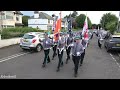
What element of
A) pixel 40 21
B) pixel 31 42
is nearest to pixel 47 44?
pixel 31 42

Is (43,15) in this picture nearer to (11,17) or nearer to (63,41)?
(11,17)

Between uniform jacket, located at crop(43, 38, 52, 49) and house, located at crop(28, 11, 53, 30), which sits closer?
uniform jacket, located at crop(43, 38, 52, 49)

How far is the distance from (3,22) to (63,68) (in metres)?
29.5

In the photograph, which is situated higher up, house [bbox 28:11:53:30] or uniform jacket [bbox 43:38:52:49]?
house [bbox 28:11:53:30]

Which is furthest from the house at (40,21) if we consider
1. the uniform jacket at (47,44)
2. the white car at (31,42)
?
the uniform jacket at (47,44)

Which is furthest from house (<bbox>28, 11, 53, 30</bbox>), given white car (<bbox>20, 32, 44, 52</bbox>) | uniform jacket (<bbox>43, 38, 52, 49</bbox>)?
uniform jacket (<bbox>43, 38, 52, 49</bbox>)

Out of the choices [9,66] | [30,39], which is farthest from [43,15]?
[9,66]

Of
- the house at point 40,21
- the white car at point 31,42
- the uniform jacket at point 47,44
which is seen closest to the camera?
the uniform jacket at point 47,44

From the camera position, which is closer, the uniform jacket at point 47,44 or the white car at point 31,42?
the uniform jacket at point 47,44

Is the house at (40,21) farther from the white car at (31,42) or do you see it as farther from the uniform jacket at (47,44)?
the uniform jacket at (47,44)

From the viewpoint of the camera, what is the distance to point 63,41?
858 centimetres

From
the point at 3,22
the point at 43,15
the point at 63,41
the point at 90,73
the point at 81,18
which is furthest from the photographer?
the point at 81,18

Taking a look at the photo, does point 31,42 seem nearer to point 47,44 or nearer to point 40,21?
point 47,44

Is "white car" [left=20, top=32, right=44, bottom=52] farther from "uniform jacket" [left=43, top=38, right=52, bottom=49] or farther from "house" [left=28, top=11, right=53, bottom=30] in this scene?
"house" [left=28, top=11, right=53, bottom=30]
